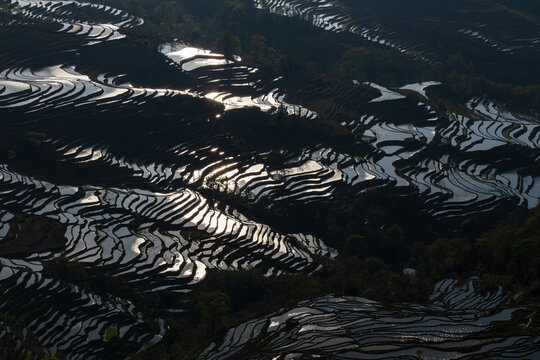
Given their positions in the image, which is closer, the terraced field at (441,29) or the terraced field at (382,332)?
the terraced field at (382,332)

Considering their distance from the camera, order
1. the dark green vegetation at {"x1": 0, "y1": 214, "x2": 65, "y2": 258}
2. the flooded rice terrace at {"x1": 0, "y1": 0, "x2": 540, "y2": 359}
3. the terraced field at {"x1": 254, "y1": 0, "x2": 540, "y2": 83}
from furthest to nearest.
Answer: the terraced field at {"x1": 254, "y1": 0, "x2": 540, "y2": 83}
the dark green vegetation at {"x1": 0, "y1": 214, "x2": 65, "y2": 258}
the flooded rice terrace at {"x1": 0, "y1": 0, "x2": 540, "y2": 359}

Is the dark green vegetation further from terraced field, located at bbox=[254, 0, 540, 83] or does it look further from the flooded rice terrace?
terraced field, located at bbox=[254, 0, 540, 83]

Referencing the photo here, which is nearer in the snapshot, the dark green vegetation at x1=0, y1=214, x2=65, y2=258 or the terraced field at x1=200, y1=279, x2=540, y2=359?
the terraced field at x1=200, y1=279, x2=540, y2=359

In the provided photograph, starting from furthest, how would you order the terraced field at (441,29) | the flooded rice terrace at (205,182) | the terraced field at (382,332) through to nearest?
the terraced field at (441,29), the flooded rice terrace at (205,182), the terraced field at (382,332)

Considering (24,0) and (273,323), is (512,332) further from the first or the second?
(24,0)

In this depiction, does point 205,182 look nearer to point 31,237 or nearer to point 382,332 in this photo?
point 31,237

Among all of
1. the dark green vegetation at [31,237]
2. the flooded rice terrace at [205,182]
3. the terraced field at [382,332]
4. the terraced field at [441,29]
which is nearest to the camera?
the terraced field at [382,332]

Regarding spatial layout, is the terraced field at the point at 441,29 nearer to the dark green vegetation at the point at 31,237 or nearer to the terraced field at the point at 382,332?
the terraced field at the point at 382,332

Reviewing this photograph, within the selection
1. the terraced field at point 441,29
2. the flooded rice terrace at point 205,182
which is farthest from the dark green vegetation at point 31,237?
the terraced field at point 441,29

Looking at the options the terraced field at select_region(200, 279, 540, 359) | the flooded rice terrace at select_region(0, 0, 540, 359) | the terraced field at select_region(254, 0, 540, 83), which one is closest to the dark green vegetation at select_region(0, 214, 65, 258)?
the flooded rice terrace at select_region(0, 0, 540, 359)

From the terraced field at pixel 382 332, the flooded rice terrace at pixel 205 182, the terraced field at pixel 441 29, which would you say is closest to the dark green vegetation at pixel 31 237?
the flooded rice terrace at pixel 205 182

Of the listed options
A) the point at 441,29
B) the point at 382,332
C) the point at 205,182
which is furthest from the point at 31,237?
the point at 441,29
